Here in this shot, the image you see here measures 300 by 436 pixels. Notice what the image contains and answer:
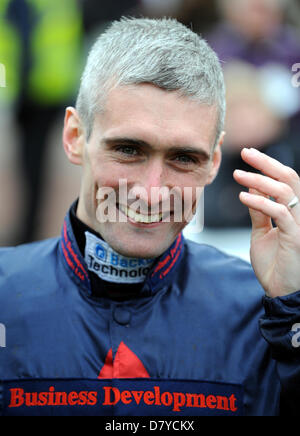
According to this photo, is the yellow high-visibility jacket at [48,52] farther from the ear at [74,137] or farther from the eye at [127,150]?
the eye at [127,150]

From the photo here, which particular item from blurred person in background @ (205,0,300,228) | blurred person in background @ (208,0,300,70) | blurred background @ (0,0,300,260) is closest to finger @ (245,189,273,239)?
blurred background @ (0,0,300,260)

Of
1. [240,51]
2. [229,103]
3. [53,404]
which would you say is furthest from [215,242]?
[53,404]

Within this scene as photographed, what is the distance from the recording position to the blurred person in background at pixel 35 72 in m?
5.72

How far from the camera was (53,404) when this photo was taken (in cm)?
245

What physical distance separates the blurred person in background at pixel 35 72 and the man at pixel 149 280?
10.6 ft

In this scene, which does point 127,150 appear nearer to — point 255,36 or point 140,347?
point 140,347

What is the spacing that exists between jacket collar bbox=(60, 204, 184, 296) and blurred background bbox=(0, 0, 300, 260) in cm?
222

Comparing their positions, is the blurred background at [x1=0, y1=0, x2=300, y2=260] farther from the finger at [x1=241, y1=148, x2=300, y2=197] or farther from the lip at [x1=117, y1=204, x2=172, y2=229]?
the finger at [x1=241, y1=148, x2=300, y2=197]

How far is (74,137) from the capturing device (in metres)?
2.74

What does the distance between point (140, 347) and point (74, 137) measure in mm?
821

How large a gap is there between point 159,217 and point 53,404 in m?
0.73

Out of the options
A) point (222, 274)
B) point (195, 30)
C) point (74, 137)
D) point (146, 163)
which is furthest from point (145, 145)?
point (195, 30)

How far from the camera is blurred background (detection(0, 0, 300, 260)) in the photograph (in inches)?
207

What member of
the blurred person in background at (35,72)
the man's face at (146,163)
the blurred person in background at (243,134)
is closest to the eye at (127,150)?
the man's face at (146,163)
